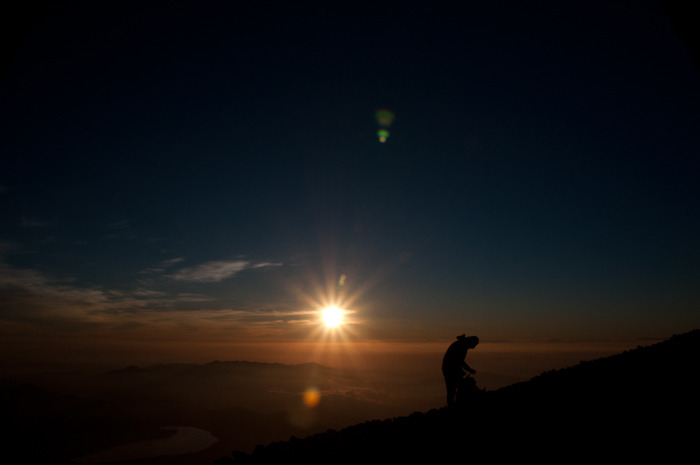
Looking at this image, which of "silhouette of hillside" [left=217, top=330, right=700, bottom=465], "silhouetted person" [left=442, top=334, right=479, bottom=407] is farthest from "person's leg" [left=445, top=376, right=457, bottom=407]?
"silhouette of hillside" [left=217, top=330, right=700, bottom=465]

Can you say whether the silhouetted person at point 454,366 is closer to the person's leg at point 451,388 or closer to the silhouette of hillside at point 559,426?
the person's leg at point 451,388

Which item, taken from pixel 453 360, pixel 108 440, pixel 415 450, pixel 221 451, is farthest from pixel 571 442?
pixel 108 440

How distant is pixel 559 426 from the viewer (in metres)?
6.14

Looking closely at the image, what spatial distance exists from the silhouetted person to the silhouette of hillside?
73 centimetres

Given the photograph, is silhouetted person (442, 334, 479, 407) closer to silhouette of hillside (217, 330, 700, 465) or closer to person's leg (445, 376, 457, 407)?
person's leg (445, 376, 457, 407)

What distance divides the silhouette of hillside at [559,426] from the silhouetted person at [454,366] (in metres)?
0.73

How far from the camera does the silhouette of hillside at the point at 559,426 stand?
513cm

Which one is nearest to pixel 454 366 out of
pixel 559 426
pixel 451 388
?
pixel 451 388

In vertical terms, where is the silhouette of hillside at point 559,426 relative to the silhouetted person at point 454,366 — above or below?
below

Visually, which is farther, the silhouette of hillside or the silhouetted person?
the silhouetted person

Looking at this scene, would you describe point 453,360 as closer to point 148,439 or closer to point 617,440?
point 617,440

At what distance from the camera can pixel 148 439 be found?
195875 mm

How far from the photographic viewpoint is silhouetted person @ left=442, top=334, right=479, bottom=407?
10.5 metres

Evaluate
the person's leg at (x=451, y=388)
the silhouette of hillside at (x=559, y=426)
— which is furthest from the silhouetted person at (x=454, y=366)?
the silhouette of hillside at (x=559, y=426)
